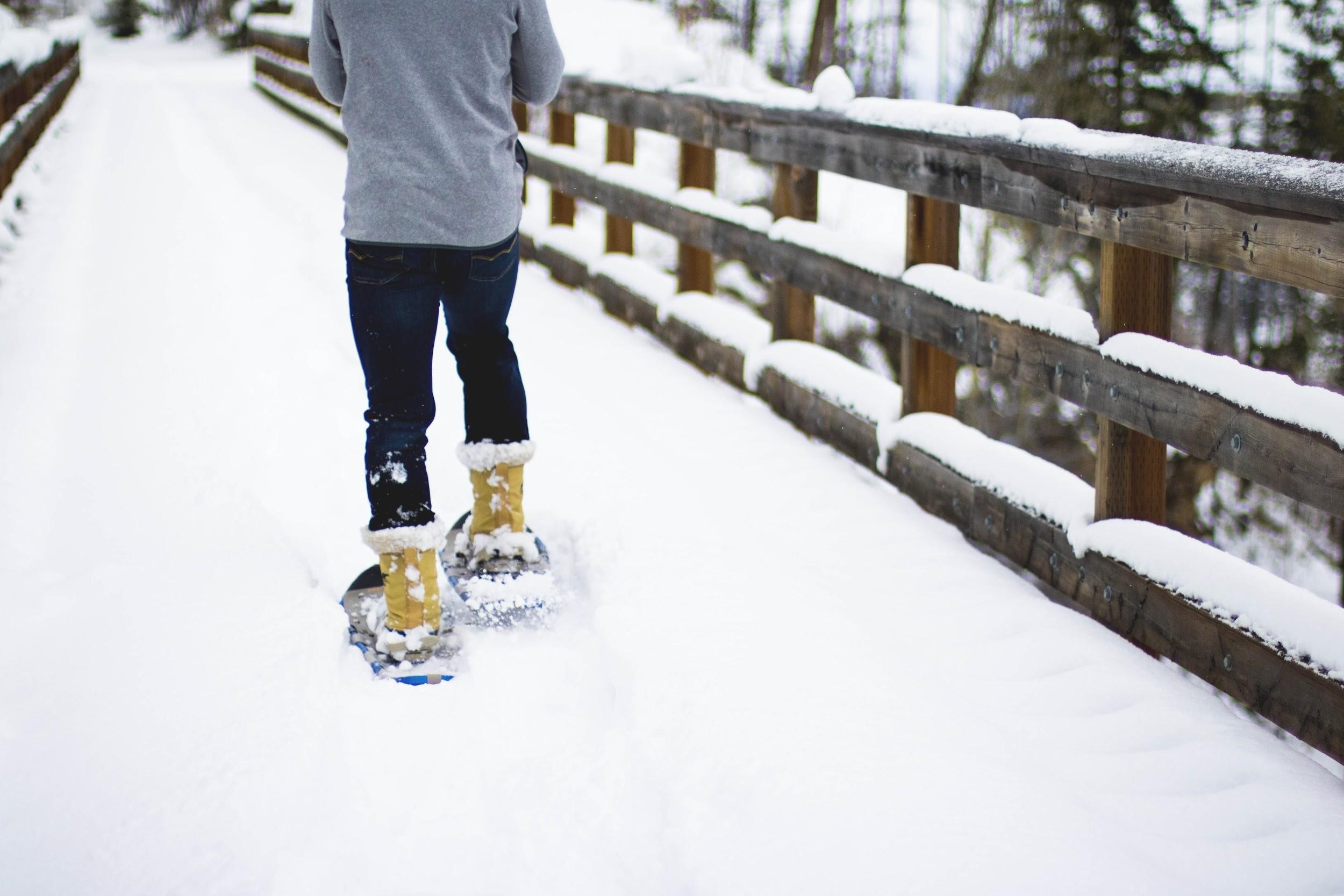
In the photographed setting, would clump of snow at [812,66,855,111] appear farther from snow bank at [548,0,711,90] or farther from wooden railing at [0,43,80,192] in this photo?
snow bank at [548,0,711,90]

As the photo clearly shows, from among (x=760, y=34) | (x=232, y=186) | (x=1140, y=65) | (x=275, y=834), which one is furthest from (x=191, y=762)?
(x=760, y=34)

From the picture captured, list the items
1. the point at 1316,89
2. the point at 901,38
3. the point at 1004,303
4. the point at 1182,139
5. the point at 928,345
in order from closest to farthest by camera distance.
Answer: the point at 1004,303 → the point at 928,345 → the point at 1316,89 → the point at 1182,139 → the point at 901,38

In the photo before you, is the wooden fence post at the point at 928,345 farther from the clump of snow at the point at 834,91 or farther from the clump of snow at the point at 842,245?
the clump of snow at the point at 834,91

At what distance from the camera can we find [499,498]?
3477mm

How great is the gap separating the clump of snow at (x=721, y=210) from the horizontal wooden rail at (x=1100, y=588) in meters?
0.58

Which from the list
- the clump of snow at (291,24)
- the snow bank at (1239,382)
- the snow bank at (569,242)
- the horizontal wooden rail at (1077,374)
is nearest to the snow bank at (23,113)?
the snow bank at (569,242)

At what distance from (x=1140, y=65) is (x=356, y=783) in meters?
11.5

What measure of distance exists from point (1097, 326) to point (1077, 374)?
5.2 inches

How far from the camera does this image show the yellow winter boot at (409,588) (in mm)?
2982

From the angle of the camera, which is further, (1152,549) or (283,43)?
(283,43)

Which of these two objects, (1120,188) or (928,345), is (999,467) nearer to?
(928,345)

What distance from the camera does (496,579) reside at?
3.39 m

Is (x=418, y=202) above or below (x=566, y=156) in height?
below

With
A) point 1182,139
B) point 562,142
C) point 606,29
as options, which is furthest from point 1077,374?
point 606,29
